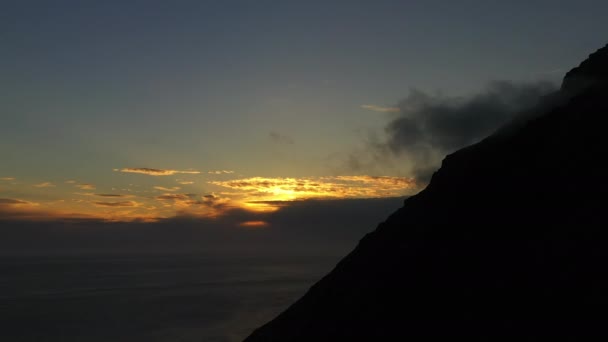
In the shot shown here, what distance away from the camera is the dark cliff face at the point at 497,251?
21438 millimetres

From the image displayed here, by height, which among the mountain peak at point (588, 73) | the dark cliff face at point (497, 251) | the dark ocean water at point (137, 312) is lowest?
the dark ocean water at point (137, 312)

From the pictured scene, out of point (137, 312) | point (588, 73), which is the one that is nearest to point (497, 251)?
point (588, 73)

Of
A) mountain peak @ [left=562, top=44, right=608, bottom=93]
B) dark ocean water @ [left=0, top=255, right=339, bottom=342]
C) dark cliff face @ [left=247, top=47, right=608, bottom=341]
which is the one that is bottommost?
dark ocean water @ [left=0, top=255, right=339, bottom=342]

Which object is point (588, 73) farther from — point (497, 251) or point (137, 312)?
point (137, 312)

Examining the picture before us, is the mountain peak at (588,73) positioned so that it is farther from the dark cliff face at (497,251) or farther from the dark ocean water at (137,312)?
the dark ocean water at (137,312)

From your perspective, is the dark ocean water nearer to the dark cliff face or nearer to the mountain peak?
the dark cliff face

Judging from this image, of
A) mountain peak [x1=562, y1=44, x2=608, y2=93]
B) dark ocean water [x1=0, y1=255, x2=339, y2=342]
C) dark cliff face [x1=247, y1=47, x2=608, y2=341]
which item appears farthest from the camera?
dark ocean water [x1=0, y1=255, x2=339, y2=342]

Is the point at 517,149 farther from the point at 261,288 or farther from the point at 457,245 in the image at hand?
the point at 261,288

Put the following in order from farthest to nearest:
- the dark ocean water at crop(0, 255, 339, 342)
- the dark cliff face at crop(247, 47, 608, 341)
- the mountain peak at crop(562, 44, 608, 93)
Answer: the dark ocean water at crop(0, 255, 339, 342) < the mountain peak at crop(562, 44, 608, 93) < the dark cliff face at crop(247, 47, 608, 341)

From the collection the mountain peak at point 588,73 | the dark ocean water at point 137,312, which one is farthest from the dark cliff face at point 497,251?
the dark ocean water at point 137,312

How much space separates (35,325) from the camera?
99.8 meters

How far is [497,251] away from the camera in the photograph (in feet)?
85.0

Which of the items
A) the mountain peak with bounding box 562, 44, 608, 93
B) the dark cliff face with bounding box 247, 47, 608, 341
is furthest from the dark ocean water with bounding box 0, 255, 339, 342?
the mountain peak with bounding box 562, 44, 608, 93

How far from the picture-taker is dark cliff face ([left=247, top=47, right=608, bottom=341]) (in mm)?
21438
